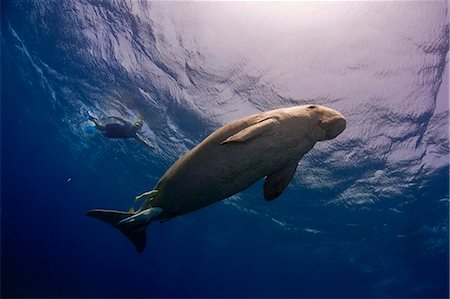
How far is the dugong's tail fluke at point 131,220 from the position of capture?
502 centimetres

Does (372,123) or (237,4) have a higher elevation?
(237,4)

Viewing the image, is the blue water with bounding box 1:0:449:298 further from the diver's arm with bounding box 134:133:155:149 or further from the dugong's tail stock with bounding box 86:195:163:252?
the dugong's tail stock with bounding box 86:195:163:252

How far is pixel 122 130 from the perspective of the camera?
15289 millimetres

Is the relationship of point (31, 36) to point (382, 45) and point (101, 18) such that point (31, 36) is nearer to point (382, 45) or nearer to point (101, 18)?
point (101, 18)

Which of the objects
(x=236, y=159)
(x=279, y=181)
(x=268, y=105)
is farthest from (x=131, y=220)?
(x=268, y=105)

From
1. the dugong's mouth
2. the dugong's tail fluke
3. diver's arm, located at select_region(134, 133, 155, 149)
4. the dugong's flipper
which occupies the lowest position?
the dugong's tail fluke

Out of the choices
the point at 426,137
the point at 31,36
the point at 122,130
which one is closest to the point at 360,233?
the point at 426,137

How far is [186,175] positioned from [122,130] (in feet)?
38.3

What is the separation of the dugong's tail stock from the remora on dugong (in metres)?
0.02

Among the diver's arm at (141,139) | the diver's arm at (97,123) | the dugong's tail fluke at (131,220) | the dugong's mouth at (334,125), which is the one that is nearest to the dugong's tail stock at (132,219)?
the dugong's tail fluke at (131,220)

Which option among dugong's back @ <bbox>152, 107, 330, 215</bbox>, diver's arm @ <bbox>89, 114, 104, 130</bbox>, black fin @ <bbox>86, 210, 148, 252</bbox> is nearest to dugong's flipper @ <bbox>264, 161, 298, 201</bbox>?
dugong's back @ <bbox>152, 107, 330, 215</bbox>

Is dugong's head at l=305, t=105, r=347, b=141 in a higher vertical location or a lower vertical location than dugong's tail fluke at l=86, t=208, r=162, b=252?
higher

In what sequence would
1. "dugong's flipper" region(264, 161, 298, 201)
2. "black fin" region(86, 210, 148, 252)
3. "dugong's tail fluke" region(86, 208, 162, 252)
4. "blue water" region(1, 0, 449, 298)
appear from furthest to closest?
"blue water" region(1, 0, 449, 298)
"black fin" region(86, 210, 148, 252)
"dugong's tail fluke" region(86, 208, 162, 252)
"dugong's flipper" region(264, 161, 298, 201)

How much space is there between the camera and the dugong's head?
158 inches
